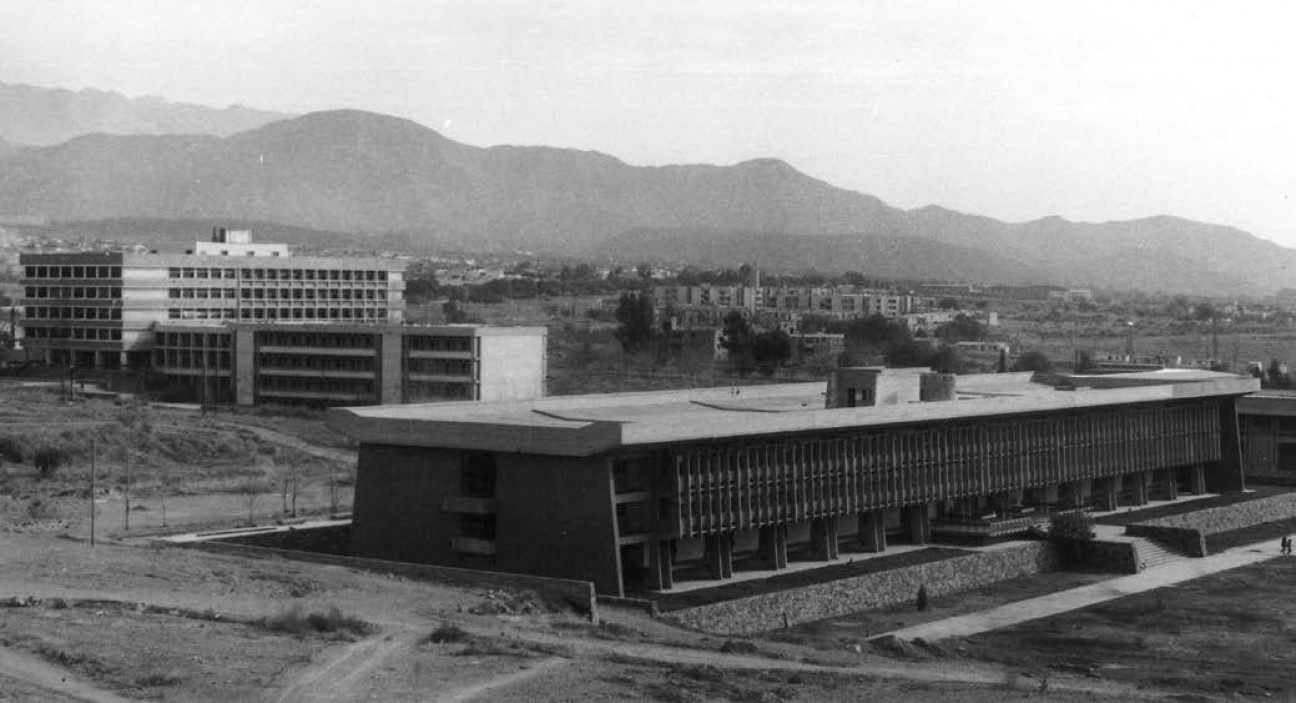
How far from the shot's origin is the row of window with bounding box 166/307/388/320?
94688 millimetres

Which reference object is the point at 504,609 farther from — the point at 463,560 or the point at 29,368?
the point at 29,368

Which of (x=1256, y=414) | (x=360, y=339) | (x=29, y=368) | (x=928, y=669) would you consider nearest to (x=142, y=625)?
(x=928, y=669)

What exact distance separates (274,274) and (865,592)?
62505 mm

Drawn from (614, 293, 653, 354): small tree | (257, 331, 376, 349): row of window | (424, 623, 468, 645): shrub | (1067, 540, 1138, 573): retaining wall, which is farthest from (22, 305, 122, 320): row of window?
(424, 623, 468, 645): shrub

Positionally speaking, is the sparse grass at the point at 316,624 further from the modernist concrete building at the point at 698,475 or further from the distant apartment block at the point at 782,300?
the distant apartment block at the point at 782,300

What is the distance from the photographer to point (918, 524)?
172 feet

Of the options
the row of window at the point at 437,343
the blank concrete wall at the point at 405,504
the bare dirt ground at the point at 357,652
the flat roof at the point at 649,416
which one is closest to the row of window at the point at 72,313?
the row of window at the point at 437,343

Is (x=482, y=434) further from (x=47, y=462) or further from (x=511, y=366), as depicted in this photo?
(x=511, y=366)

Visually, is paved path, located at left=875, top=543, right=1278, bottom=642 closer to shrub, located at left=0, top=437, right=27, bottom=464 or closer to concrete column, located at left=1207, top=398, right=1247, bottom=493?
concrete column, located at left=1207, top=398, right=1247, bottom=493

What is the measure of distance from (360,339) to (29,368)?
Result: 23068mm

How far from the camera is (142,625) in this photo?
1281 inches

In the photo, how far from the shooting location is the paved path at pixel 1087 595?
139 ft

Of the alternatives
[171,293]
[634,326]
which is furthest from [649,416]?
[634,326]

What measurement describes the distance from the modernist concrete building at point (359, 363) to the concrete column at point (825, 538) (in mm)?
29989
